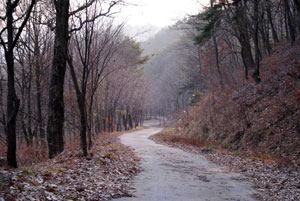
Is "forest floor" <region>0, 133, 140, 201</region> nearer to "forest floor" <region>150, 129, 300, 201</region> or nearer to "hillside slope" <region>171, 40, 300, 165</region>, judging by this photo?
"forest floor" <region>150, 129, 300, 201</region>

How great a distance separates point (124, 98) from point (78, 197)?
108 feet

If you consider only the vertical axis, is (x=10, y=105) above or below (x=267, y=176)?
above

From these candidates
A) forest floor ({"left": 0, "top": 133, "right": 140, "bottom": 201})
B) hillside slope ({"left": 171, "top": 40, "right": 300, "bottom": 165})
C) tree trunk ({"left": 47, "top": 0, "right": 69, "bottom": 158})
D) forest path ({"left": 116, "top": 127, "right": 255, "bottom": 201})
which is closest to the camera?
forest floor ({"left": 0, "top": 133, "right": 140, "bottom": 201})

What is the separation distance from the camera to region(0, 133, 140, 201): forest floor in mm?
5027

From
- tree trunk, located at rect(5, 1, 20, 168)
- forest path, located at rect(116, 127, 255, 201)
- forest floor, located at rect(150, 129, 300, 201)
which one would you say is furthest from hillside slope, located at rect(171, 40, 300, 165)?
tree trunk, located at rect(5, 1, 20, 168)

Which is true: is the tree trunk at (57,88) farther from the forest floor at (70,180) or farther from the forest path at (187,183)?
the forest path at (187,183)

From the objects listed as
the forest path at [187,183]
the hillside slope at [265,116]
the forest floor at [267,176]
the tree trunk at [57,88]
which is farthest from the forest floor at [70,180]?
the hillside slope at [265,116]

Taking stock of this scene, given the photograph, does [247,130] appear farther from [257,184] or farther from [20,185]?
[20,185]

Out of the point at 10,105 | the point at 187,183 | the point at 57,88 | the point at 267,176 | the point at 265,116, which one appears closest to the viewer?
the point at 10,105

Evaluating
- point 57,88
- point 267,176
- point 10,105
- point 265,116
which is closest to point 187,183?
point 267,176

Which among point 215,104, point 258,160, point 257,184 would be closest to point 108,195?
point 257,184

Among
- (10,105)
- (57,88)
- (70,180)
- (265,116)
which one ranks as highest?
(57,88)

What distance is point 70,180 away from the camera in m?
6.53

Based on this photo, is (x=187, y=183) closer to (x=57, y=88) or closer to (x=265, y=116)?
(x=57, y=88)
